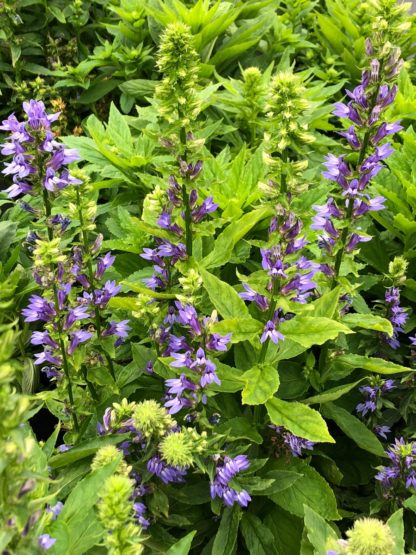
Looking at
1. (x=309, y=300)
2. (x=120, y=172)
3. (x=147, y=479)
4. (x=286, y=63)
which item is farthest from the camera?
(x=286, y=63)

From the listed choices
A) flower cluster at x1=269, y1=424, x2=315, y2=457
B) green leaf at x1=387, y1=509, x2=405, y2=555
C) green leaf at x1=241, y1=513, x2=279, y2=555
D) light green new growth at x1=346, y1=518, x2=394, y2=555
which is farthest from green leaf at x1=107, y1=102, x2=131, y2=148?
light green new growth at x1=346, y1=518, x2=394, y2=555

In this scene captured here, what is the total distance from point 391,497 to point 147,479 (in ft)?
3.39

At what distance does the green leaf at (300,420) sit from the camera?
75.5 inches

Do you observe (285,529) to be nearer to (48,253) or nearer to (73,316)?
(73,316)

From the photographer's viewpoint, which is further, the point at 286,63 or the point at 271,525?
the point at 286,63

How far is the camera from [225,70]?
4031 millimetres

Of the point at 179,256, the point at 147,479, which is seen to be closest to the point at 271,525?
the point at 147,479

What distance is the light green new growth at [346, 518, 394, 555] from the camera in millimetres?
1170

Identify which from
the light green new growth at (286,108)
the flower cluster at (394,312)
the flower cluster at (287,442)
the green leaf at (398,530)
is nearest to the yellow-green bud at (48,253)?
the light green new growth at (286,108)

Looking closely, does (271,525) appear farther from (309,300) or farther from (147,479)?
(309,300)

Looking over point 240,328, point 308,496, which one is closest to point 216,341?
point 240,328

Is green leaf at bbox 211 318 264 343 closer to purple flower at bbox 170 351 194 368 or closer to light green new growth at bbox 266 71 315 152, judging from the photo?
purple flower at bbox 170 351 194 368

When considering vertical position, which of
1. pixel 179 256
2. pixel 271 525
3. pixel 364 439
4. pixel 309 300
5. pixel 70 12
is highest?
pixel 70 12

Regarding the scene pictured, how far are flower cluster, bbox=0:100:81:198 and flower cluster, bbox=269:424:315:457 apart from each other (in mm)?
1167
